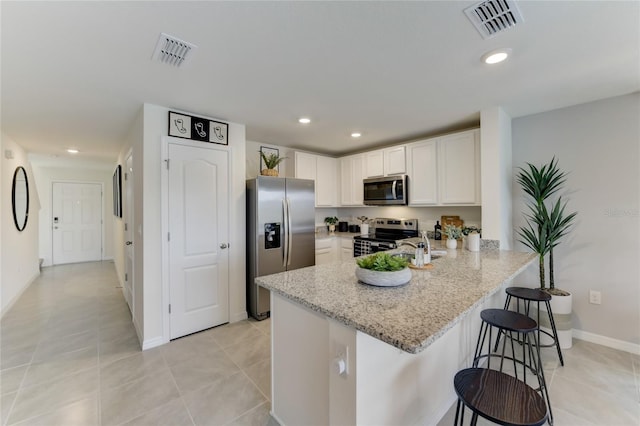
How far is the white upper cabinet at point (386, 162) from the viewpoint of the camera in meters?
3.92

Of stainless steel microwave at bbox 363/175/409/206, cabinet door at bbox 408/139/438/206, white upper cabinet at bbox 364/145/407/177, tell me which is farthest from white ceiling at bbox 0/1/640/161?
stainless steel microwave at bbox 363/175/409/206

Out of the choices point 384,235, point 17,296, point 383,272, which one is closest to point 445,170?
point 384,235

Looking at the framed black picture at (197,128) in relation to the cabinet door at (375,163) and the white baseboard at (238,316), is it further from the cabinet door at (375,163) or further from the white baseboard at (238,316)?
the cabinet door at (375,163)

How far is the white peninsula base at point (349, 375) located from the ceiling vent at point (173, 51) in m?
1.66

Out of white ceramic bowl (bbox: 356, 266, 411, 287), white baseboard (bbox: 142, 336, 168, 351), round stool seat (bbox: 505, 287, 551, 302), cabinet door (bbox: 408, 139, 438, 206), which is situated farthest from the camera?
cabinet door (bbox: 408, 139, 438, 206)

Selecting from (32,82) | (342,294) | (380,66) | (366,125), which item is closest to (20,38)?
(32,82)

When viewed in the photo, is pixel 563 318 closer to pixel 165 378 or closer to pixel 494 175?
pixel 494 175

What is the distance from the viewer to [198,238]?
297 cm

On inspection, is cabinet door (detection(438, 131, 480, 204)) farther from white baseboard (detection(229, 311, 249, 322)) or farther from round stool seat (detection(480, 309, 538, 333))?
white baseboard (detection(229, 311, 249, 322))

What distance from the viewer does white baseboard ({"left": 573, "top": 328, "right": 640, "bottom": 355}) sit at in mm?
2504

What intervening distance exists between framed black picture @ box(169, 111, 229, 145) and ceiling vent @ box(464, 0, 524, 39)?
256cm

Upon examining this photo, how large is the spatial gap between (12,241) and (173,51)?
4372mm

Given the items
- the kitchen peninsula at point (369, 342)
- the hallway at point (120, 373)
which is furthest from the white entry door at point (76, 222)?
the kitchen peninsula at point (369, 342)

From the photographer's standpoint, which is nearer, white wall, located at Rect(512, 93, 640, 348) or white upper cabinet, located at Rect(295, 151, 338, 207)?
white wall, located at Rect(512, 93, 640, 348)
